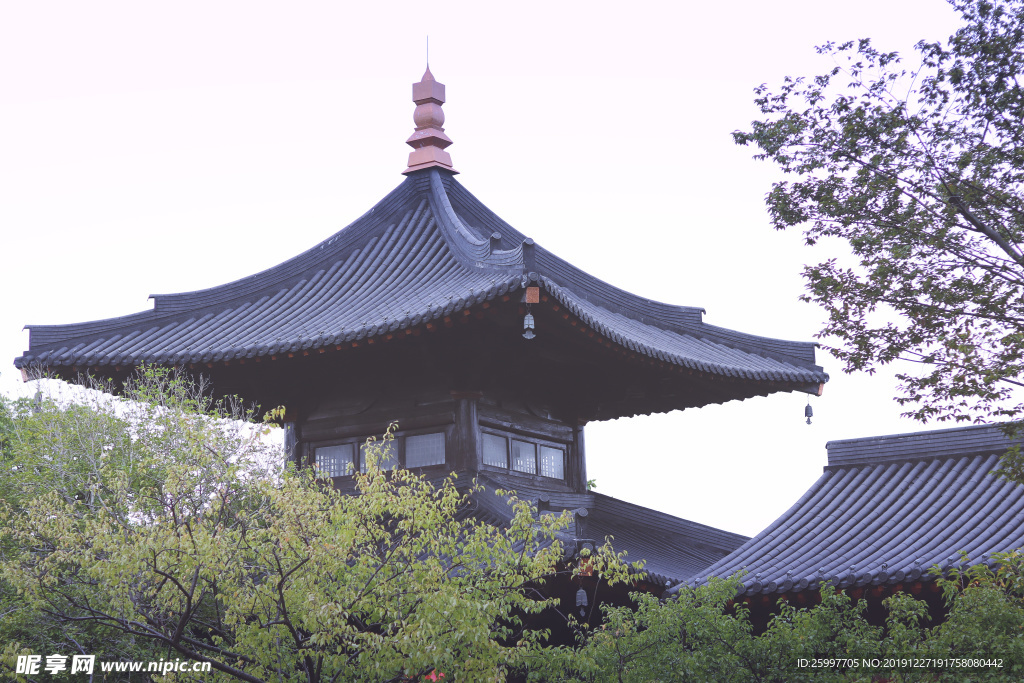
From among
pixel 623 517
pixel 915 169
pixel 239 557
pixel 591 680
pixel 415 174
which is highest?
pixel 415 174

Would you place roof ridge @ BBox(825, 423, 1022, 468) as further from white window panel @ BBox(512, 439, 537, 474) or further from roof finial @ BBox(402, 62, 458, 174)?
roof finial @ BBox(402, 62, 458, 174)

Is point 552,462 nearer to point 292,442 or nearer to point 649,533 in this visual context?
point 649,533

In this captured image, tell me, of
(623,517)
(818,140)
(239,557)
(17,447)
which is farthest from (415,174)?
(239,557)

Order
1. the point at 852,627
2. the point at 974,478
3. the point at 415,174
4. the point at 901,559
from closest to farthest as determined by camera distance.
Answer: the point at 852,627
the point at 901,559
the point at 974,478
the point at 415,174

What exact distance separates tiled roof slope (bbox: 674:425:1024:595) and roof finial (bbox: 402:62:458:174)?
703 cm

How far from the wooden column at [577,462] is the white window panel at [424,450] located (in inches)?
91.0

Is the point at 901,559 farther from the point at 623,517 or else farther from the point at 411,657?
the point at 411,657

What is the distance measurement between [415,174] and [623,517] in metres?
6.11

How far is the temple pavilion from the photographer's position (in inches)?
562

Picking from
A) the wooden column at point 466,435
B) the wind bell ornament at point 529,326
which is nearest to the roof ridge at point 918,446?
the wooden column at point 466,435

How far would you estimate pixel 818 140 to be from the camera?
433 inches

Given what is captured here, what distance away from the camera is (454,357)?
14672 millimetres

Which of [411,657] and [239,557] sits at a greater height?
[239,557]

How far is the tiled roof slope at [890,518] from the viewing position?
13516mm
